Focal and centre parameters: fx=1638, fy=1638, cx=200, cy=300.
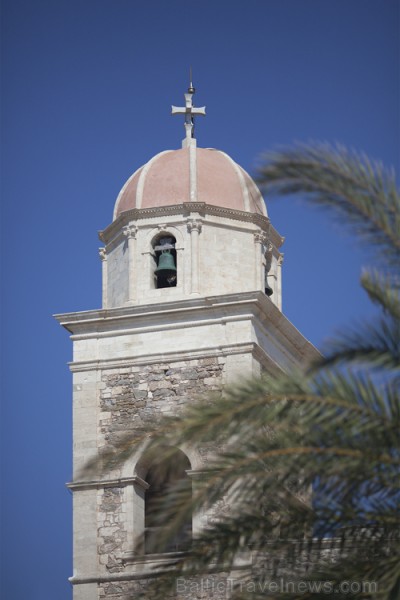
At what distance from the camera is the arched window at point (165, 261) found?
28.6 meters

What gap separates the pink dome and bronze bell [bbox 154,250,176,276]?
91cm

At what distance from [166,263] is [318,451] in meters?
15.4

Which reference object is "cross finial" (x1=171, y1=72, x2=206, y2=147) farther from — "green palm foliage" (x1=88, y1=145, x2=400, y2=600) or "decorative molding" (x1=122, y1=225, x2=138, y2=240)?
"green palm foliage" (x1=88, y1=145, x2=400, y2=600)

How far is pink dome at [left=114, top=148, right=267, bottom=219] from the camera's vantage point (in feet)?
95.6

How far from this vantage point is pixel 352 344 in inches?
525

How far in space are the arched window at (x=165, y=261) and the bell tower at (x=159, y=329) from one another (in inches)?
0.7

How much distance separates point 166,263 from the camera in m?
28.6

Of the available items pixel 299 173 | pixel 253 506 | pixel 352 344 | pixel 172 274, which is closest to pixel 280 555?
Result: pixel 253 506

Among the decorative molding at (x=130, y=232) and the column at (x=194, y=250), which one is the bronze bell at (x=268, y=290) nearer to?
the column at (x=194, y=250)

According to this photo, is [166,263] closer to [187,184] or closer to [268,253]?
[187,184]

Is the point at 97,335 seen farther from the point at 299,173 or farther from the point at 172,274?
the point at 299,173

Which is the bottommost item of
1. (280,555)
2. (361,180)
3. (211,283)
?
(280,555)

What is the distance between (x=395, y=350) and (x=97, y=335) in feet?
50.6

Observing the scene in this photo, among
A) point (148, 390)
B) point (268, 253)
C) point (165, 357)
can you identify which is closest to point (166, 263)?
point (165, 357)
